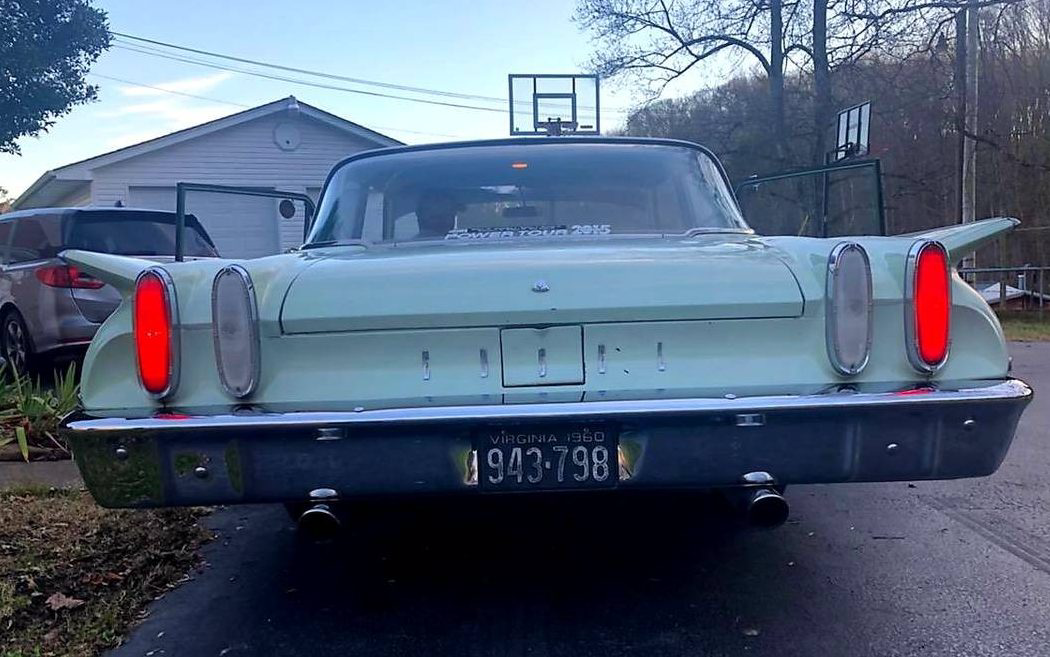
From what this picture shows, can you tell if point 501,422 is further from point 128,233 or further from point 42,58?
point 42,58

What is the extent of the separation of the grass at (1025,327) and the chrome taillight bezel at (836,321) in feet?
45.2

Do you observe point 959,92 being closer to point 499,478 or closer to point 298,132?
point 298,132

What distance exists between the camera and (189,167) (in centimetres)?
2094

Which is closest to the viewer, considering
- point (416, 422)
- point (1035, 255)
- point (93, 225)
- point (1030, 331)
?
point (416, 422)

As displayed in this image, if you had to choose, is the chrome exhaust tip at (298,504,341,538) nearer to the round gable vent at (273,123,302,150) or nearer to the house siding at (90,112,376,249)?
the house siding at (90,112,376,249)

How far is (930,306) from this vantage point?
279cm

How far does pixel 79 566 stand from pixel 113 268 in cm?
145

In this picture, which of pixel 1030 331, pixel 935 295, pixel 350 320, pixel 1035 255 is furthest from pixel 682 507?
pixel 1035 255

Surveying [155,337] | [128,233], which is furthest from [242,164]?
[155,337]

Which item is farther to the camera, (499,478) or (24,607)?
(24,607)

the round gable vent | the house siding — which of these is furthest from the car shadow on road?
A: the round gable vent

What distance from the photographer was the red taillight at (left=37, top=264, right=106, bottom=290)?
25.1ft

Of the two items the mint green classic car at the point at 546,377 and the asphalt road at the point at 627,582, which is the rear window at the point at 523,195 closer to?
the mint green classic car at the point at 546,377

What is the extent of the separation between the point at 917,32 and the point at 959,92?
2.06 metres
